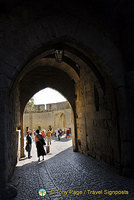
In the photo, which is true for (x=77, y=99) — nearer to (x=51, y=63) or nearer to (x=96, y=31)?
(x=51, y=63)

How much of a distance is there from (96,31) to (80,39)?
48 centimetres

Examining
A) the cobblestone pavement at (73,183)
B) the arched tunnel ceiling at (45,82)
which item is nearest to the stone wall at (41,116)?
the arched tunnel ceiling at (45,82)

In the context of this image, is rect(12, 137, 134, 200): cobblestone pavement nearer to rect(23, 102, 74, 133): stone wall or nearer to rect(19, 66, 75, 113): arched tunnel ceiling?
rect(19, 66, 75, 113): arched tunnel ceiling

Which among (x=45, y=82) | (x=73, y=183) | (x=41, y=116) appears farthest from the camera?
(x=41, y=116)

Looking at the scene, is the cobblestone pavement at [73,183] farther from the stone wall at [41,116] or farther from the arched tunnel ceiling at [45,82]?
the stone wall at [41,116]

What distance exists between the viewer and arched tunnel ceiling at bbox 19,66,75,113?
7449 millimetres

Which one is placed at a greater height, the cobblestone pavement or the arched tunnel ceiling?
the arched tunnel ceiling

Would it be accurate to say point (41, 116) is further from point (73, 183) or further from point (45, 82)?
point (73, 183)

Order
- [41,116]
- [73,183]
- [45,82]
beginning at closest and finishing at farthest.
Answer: [73,183]
[45,82]
[41,116]

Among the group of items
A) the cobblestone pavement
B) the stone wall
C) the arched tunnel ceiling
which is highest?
the arched tunnel ceiling

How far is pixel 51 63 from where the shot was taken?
7.25m

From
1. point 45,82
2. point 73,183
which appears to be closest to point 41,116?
point 45,82

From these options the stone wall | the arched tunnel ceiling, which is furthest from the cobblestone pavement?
the stone wall

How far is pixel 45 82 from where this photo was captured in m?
7.91
